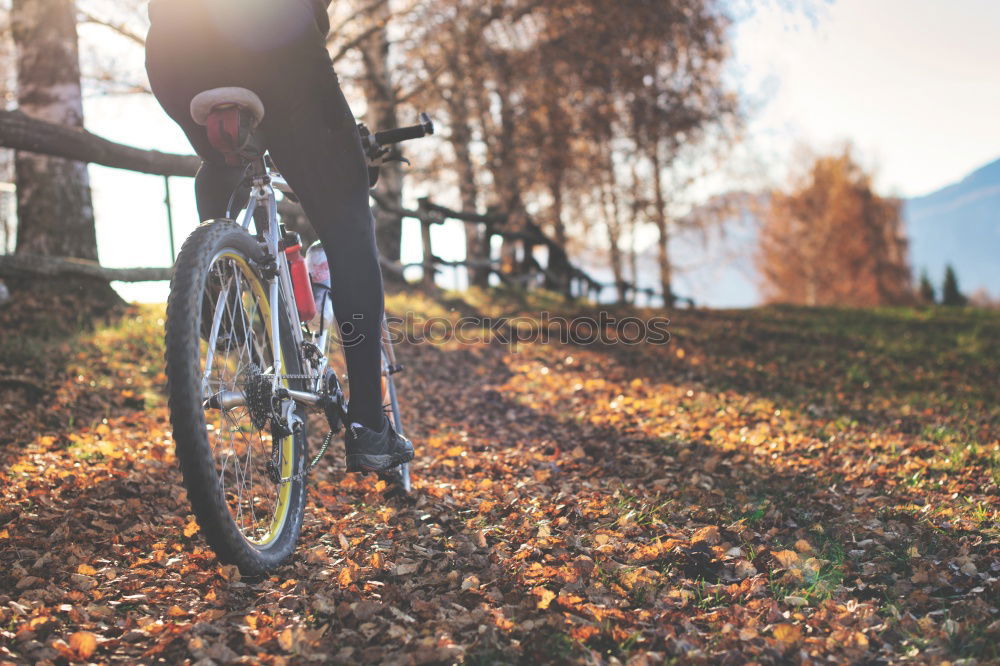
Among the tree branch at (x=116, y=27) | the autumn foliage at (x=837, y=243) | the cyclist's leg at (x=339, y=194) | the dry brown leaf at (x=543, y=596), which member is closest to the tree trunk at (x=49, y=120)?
the tree branch at (x=116, y=27)

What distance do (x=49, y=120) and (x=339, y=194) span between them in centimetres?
608

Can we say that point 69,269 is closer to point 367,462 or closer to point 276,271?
point 276,271

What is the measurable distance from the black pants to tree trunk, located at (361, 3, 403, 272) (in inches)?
320

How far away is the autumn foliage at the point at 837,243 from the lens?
40500 mm

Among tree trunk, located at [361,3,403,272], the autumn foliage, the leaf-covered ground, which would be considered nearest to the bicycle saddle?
the leaf-covered ground

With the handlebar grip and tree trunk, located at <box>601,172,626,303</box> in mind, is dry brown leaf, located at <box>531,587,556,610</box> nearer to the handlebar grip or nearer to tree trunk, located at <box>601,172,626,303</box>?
the handlebar grip

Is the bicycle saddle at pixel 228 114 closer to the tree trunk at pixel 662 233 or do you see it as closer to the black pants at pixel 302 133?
the black pants at pixel 302 133

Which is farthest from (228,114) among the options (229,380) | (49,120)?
(49,120)

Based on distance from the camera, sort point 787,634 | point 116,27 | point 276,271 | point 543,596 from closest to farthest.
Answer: point 787,634 → point 543,596 → point 276,271 → point 116,27

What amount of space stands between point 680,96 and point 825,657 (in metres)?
15.4

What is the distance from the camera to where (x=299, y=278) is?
9.50 ft

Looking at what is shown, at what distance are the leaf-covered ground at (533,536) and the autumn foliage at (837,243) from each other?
37114mm

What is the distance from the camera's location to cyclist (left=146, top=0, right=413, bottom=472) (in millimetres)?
2334

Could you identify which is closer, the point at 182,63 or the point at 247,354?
the point at 182,63
